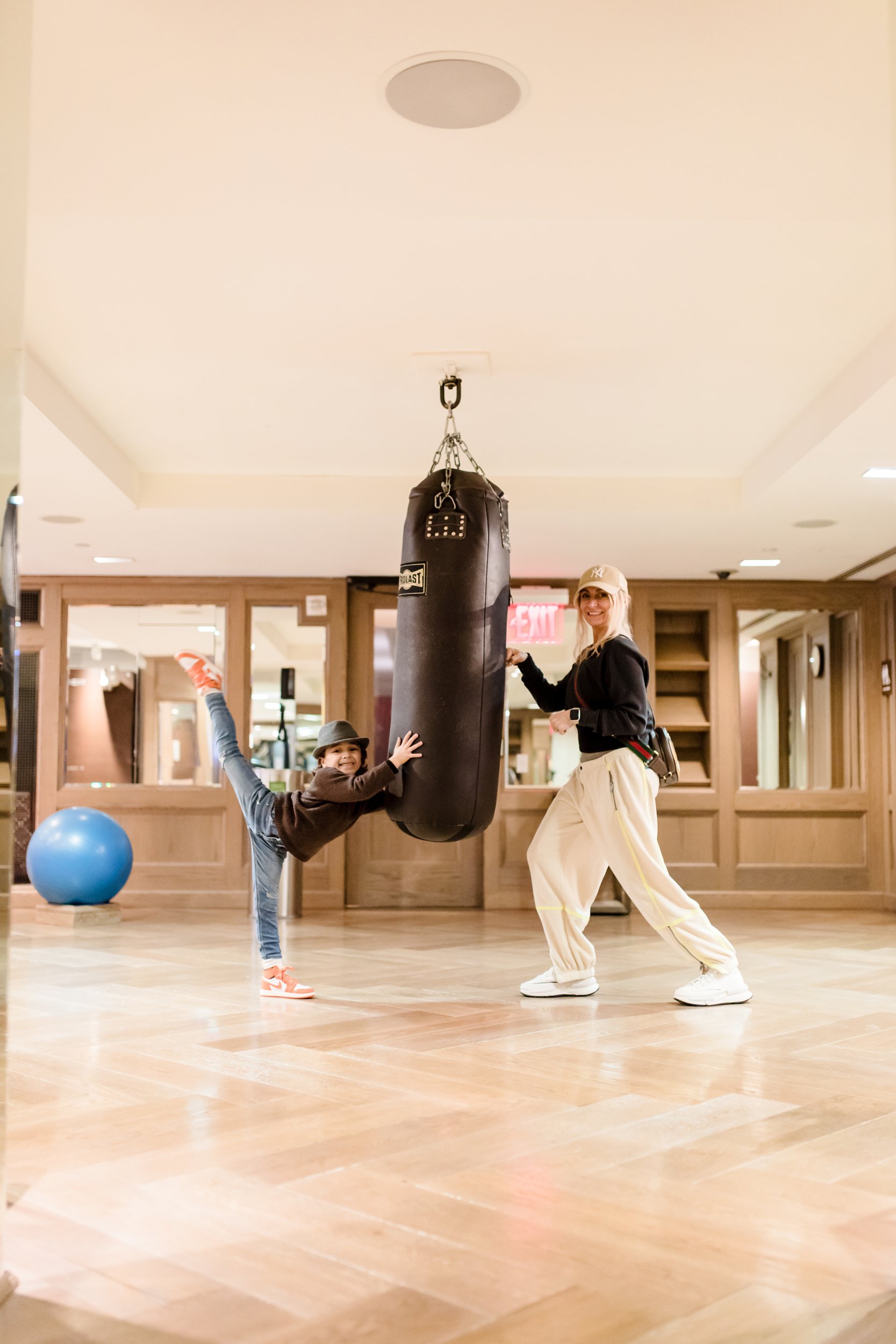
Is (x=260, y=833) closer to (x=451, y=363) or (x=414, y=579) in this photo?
(x=414, y=579)

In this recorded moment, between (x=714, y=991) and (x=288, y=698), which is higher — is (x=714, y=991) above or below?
below

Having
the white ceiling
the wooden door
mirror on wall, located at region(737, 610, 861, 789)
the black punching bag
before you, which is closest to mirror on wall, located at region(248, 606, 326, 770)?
the wooden door

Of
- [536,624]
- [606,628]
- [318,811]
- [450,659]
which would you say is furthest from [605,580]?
[536,624]

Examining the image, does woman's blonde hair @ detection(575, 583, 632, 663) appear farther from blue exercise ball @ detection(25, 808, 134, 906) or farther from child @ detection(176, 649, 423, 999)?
blue exercise ball @ detection(25, 808, 134, 906)

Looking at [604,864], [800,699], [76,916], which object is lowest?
[76,916]

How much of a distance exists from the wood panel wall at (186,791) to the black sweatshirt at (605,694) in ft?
12.2

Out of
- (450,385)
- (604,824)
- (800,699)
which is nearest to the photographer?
(604,824)

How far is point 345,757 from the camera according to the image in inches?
167

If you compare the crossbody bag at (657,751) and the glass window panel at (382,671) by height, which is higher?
the glass window panel at (382,671)

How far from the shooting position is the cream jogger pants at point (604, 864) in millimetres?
4008

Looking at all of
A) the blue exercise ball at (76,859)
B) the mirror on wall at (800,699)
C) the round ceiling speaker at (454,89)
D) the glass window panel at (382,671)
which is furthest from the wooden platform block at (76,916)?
the round ceiling speaker at (454,89)

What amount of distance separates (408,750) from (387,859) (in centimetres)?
447

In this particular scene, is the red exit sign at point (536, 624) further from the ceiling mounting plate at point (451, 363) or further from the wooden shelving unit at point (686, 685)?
the ceiling mounting plate at point (451, 363)

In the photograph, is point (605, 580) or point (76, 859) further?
point (76, 859)
